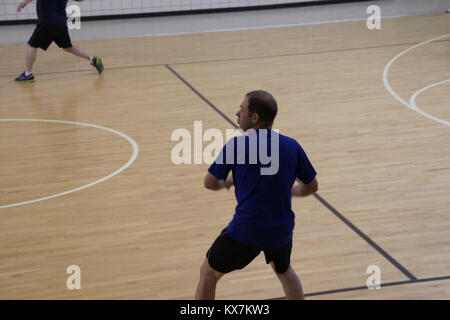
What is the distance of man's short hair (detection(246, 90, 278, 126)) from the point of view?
303 centimetres

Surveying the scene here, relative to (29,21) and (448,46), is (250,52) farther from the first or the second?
(29,21)

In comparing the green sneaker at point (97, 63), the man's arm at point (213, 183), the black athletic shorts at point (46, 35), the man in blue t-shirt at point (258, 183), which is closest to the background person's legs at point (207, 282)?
the man in blue t-shirt at point (258, 183)

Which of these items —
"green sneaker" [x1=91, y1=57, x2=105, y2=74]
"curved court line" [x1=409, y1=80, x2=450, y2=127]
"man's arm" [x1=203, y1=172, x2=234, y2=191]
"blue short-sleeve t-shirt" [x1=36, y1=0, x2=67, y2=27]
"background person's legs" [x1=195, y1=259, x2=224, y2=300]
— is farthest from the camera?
"green sneaker" [x1=91, y1=57, x2=105, y2=74]

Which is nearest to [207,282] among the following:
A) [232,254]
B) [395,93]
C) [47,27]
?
[232,254]

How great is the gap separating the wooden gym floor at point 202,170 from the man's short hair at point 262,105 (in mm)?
1424

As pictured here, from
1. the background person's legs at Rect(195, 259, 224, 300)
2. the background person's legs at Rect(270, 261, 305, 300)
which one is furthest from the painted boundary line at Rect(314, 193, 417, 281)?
the background person's legs at Rect(195, 259, 224, 300)

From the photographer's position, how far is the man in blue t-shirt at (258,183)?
3.05 m

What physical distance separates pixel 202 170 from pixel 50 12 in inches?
161

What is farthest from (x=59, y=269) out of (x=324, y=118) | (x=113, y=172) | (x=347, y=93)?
(x=347, y=93)

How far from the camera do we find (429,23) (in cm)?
1262

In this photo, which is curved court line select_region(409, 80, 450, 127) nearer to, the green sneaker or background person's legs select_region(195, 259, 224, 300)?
the green sneaker

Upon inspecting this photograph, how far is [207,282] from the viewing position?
326 cm

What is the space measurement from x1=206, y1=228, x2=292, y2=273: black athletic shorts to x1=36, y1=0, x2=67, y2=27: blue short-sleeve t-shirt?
6518mm

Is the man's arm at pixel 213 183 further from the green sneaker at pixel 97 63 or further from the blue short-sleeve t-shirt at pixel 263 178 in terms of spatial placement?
the green sneaker at pixel 97 63
